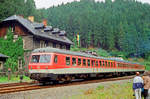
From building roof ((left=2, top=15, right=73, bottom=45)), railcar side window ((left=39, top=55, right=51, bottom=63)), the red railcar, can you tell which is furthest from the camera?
building roof ((left=2, top=15, right=73, bottom=45))

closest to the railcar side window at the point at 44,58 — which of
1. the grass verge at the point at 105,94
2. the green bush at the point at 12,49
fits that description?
the grass verge at the point at 105,94

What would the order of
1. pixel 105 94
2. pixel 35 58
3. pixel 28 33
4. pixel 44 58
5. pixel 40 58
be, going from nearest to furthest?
1. pixel 105 94
2. pixel 44 58
3. pixel 40 58
4. pixel 35 58
5. pixel 28 33

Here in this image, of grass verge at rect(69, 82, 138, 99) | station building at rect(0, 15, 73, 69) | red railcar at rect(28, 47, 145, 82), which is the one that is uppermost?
station building at rect(0, 15, 73, 69)

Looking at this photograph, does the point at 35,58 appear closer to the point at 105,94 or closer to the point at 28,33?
the point at 105,94

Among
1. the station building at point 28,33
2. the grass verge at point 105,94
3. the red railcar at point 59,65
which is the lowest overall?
the grass verge at point 105,94

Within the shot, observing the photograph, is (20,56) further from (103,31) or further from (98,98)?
(103,31)

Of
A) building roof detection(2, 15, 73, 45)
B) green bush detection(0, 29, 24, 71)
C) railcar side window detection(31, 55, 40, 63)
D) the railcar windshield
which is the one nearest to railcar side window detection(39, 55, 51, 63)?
the railcar windshield

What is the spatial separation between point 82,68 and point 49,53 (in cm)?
472

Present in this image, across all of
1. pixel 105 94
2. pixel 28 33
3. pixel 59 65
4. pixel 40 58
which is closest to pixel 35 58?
pixel 40 58

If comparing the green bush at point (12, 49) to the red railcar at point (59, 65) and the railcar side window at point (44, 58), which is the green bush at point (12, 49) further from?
the railcar side window at point (44, 58)

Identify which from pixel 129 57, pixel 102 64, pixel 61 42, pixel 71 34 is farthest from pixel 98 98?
pixel 71 34

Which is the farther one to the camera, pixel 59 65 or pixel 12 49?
pixel 12 49

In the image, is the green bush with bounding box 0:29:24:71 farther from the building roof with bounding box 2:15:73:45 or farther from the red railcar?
the red railcar

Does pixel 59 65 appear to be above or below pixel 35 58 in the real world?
below
